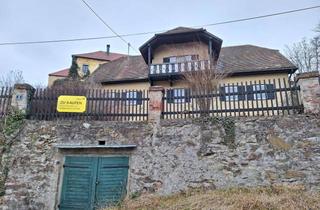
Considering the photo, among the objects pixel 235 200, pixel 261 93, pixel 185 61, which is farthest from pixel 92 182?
pixel 185 61

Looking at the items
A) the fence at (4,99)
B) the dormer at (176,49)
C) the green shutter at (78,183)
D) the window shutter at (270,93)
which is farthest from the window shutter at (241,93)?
the dormer at (176,49)

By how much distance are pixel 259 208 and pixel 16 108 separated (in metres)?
6.83

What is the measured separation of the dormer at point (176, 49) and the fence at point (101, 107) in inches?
325

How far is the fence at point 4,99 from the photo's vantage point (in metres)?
7.46

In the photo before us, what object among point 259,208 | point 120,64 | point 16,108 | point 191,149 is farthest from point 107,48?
point 259,208

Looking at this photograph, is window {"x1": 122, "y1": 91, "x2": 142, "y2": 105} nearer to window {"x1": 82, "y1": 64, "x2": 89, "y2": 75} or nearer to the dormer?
the dormer

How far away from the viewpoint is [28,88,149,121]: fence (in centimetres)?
752

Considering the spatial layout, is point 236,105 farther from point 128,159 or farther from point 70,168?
point 70,168

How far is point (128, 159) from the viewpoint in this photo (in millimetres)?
6977

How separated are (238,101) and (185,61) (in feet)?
25.8

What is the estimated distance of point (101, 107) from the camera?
24.9 ft

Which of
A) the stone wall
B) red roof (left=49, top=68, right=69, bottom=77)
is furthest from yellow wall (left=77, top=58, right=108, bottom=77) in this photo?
the stone wall

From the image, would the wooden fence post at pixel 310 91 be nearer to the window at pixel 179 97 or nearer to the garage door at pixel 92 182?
the window at pixel 179 97

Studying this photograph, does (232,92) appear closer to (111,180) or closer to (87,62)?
(111,180)
